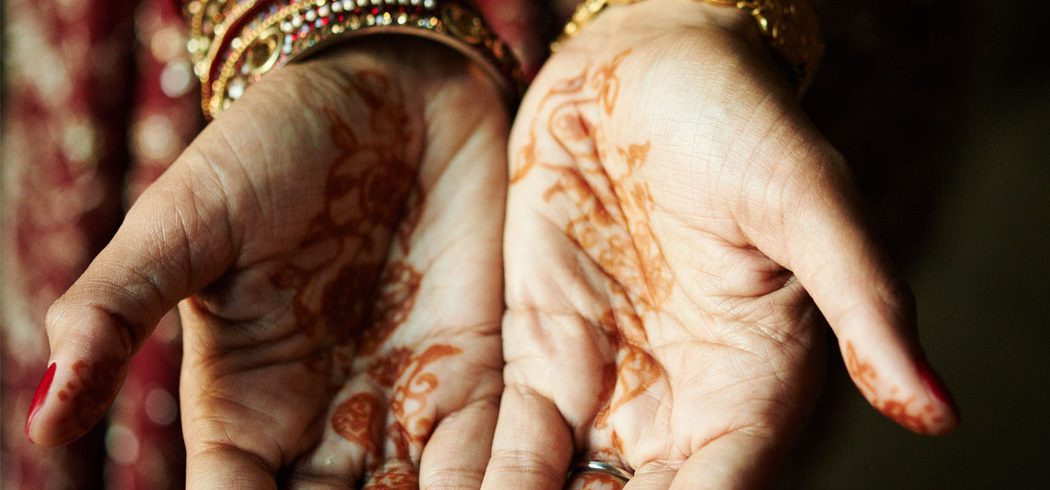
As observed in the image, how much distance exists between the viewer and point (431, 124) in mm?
931

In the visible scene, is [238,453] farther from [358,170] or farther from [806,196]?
[806,196]

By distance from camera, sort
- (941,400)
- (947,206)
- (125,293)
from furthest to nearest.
A: (947,206), (125,293), (941,400)

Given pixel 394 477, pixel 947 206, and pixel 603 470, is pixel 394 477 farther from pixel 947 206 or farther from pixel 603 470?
pixel 947 206

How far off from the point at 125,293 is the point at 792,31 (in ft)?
2.30

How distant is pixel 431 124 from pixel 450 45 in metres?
0.10

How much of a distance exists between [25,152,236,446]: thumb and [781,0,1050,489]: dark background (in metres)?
0.76

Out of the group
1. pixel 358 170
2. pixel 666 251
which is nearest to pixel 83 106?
pixel 358 170

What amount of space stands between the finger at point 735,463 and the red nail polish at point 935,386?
0.13 meters

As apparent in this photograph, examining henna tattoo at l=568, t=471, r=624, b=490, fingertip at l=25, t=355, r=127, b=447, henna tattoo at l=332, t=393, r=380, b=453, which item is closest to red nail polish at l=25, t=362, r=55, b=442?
fingertip at l=25, t=355, r=127, b=447

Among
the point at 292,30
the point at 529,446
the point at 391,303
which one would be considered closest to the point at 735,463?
the point at 529,446

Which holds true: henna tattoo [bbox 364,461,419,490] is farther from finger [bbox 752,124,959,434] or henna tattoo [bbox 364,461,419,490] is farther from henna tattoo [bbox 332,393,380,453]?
finger [bbox 752,124,959,434]

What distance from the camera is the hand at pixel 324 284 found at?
637 millimetres

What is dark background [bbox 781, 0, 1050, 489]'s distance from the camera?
41.6 inches

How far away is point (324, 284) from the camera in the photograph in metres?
0.81
